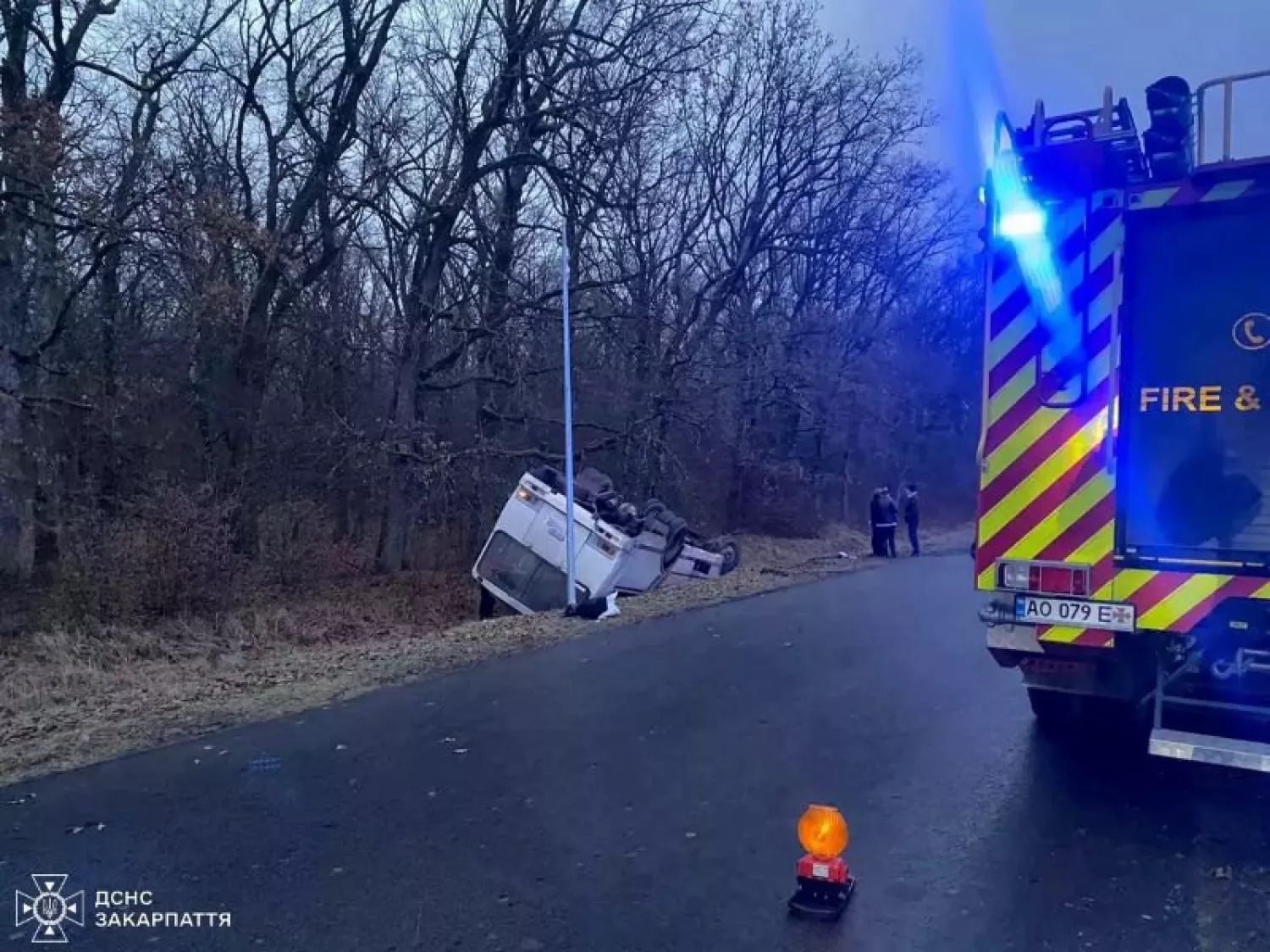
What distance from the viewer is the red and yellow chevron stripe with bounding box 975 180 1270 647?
4961mm

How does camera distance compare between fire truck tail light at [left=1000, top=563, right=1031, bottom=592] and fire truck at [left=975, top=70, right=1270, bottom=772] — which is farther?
fire truck tail light at [left=1000, top=563, right=1031, bottom=592]

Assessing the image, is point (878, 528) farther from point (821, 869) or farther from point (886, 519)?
point (821, 869)

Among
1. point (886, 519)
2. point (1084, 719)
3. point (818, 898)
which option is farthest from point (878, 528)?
point (818, 898)

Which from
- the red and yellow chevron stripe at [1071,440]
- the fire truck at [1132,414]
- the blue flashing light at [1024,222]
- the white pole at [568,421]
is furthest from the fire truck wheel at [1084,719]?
the white pole at [568,421]

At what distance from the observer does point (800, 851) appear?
468cm

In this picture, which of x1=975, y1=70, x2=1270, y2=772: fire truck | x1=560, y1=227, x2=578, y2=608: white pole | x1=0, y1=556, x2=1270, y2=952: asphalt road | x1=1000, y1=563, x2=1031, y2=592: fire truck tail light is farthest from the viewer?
x1=560, y1=227, x2=578, y2=608: white pole

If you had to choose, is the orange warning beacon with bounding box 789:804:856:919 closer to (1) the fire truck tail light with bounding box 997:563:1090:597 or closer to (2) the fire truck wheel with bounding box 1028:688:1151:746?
(1) the fire truck tail light with bounding box 997:563:1090:597

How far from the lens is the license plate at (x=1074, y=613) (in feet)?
16.4

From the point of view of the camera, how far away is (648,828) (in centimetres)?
494

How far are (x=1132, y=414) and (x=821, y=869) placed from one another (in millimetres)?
2812

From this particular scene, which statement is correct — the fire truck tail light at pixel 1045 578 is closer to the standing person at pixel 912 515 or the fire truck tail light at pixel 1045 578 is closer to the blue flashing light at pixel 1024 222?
the blue flashing light at pixel 1024 222

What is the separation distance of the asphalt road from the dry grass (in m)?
0.61

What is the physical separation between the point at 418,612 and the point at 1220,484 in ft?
45.4

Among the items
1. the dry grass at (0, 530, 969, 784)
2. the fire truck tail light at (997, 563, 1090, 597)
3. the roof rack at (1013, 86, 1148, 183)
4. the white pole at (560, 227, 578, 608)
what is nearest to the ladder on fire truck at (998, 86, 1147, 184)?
the roof rack at (1013, 86, 1148, 183)
